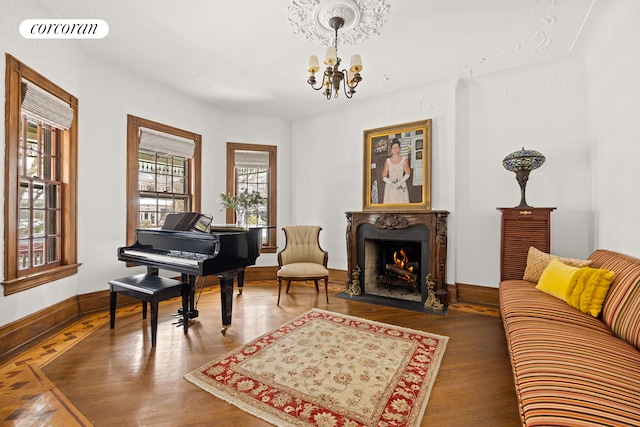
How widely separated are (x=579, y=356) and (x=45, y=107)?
4.62 m

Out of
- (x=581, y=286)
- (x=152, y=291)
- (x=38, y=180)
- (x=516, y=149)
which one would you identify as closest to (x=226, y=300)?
(x=152, y=291)

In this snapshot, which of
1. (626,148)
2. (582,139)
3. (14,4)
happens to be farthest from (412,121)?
(14,4)

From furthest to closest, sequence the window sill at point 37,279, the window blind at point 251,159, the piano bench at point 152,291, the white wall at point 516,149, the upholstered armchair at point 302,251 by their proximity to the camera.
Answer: the window blind at point 251,159 < the upholstered armchair at point 302,251 < the white wall at point 516,149 < the piano bench at point 152,291 < the window sill at point 37,279

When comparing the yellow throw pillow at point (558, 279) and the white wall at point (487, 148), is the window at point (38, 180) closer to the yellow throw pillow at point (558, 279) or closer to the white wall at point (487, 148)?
the white wall at point (487, 148)

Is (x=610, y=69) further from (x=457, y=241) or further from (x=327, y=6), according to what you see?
(x=327, y=6)

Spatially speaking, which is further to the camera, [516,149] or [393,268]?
[393,268]

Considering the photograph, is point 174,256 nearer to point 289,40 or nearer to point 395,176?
point 289,40

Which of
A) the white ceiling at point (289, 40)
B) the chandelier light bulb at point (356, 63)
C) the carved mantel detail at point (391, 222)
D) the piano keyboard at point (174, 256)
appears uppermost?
the white ceiling at point (289, 40)

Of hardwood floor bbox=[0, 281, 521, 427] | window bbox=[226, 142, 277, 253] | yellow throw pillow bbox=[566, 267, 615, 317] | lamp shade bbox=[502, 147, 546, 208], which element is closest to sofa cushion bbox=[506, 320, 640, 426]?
yellow throw pillow bbox=[566, 267, 615, 317]

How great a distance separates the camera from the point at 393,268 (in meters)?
4.46

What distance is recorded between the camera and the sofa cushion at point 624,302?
167cm

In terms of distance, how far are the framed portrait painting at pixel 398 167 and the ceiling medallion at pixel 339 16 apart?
1626mm

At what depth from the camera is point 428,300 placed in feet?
12.1

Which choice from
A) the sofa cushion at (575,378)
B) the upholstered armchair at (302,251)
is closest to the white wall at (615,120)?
the sofa cushion at (575,378)
